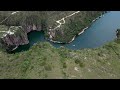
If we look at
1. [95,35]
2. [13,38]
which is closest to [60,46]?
[95,35]

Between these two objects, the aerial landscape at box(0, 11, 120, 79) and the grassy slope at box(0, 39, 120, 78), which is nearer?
the grassy slope at box(0, 39, 120, 78)

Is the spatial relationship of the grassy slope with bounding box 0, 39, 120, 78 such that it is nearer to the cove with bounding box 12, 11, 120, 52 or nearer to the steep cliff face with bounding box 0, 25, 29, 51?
the cove with bounding box 12, 11, 120, 52

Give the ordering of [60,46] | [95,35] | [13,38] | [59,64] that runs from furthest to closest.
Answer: [13,38]
[95,35]
[60,46]
[59,64]

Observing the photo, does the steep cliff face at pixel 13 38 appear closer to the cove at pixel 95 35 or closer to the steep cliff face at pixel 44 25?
the steep cliff face at pixel 44 25

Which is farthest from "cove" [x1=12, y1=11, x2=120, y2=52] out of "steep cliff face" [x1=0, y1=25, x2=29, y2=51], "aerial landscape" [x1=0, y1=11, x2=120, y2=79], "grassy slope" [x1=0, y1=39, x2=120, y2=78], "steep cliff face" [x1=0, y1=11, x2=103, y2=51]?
"grassy slope" [x1=0, y1=39, x2=120, y2=78]

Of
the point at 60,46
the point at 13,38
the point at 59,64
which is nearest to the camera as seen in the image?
the point at 59,64

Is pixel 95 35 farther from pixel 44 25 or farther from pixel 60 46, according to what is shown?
pixel 44 25

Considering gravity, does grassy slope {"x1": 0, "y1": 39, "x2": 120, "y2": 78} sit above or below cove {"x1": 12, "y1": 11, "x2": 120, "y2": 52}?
above
